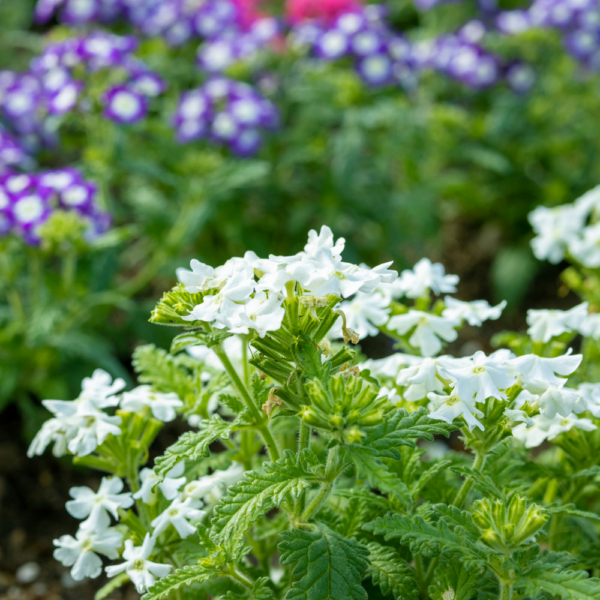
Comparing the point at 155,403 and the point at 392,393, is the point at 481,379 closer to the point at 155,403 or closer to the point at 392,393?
the point at 392,393

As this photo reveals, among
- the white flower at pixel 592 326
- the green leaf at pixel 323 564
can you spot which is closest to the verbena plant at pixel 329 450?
the green leaf at pixel 323 564

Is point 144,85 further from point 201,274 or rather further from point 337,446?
point 337,446

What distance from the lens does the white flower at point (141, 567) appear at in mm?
1184

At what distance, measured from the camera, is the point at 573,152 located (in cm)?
383

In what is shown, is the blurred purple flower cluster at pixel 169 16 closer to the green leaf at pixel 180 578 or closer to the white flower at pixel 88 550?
the white flower at pixel 88 550

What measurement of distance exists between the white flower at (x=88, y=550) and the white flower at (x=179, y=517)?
9 centimetres

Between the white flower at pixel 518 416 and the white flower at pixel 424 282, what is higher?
the white flower at pixel 518 416

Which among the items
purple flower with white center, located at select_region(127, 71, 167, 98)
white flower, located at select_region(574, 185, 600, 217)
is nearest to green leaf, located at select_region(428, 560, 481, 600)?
white flower, located at select_region(574, 185, 600, 217)

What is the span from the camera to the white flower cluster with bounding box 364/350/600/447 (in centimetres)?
109

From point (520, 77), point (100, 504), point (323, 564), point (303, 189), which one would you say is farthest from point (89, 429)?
point (520, 77)

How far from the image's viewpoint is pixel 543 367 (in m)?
1.17

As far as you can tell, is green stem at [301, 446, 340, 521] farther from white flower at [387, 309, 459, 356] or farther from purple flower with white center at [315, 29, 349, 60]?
purple flower with white center at [315, 29, 349, 60]

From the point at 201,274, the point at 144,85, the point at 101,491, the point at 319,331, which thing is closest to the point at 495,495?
the point at 319,331

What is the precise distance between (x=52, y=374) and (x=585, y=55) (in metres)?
2.89
